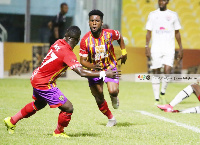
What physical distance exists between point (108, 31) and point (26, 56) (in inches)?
469

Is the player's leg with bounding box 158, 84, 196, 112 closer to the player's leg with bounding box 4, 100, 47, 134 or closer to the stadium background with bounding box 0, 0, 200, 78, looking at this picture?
the player's leg with bounding box 4, 100, 47, 134

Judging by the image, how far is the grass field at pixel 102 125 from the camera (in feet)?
18.9

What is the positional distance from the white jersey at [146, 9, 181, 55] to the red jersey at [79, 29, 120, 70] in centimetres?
335

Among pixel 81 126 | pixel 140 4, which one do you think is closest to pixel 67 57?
pixel 81 126

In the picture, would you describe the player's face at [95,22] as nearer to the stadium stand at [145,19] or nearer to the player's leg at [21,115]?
the player's leg at [21,115]

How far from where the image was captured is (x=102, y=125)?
721 centimetres

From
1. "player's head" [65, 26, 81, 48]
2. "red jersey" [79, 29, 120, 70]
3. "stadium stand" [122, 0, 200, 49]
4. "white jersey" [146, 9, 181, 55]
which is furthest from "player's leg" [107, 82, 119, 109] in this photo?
"stadium stand" [122, 0, 200, 49]

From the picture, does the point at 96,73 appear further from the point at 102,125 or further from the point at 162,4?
the point at 162,4

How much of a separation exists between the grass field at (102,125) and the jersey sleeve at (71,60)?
2.92ft

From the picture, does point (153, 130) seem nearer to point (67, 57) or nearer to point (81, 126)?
point (81, 126)

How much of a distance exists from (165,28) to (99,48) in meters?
3.66

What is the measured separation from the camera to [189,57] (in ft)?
75.3

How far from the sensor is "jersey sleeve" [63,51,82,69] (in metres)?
5.62

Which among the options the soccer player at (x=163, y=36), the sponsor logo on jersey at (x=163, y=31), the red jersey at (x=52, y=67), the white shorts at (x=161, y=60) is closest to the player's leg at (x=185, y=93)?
the soccer player at (x=163, y=36)
